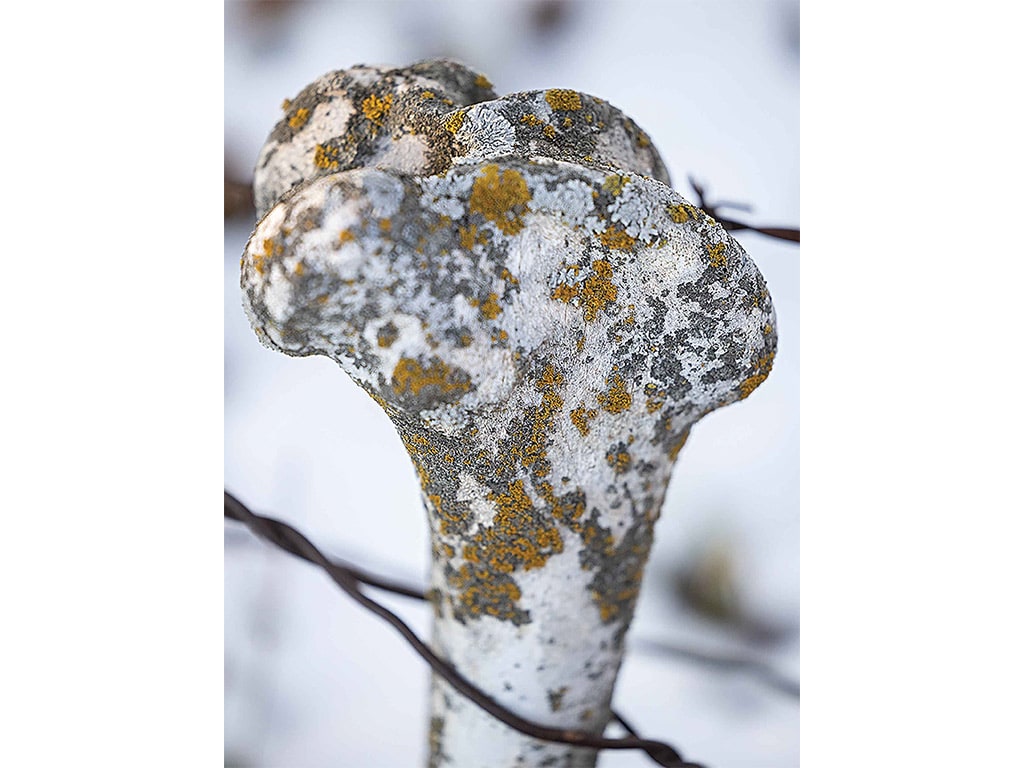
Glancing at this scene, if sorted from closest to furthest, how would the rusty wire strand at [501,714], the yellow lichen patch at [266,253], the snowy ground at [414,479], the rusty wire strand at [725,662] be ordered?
the yellow lichen patch at [266,253] < the rusty wire strand at [501,714] < the snowy ground at [414,479] < the rusty wire strand at [725,662]

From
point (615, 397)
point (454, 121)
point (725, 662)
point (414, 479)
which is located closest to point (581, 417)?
point (615, 397)

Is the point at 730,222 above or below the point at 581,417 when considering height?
above

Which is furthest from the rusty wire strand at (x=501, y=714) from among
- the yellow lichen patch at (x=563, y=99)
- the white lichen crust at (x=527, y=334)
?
the yellow lichen patch at (x=563, y=99)

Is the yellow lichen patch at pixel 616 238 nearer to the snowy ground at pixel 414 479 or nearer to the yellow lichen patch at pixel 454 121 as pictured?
the yellow lichen patch at pixel 454 121

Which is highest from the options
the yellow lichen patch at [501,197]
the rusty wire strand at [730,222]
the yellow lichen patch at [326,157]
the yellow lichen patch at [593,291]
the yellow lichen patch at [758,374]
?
the rusty wire strand at [730,222]

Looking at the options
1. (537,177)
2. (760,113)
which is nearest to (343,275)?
(537,177)

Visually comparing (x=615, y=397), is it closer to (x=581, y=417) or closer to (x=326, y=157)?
(x=581, y=417)

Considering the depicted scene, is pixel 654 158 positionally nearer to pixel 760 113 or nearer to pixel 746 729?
pixel 760 113
